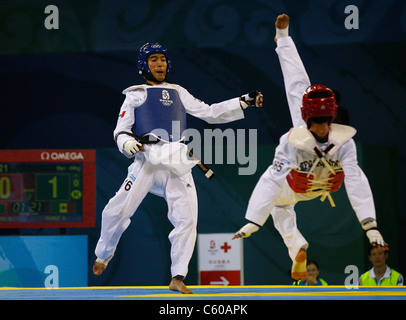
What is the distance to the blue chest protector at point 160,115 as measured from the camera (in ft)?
16.1

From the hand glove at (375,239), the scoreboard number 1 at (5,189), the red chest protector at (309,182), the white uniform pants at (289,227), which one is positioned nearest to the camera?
the hand glove at (375,239)

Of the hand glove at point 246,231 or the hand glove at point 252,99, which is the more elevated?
the hand glove at point 252,99

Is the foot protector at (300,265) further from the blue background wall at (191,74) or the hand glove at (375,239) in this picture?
the blue background wall at (191,74)

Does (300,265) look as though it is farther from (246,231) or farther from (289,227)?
(246,231)

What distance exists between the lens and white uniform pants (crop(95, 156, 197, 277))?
4.93m

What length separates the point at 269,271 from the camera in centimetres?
716

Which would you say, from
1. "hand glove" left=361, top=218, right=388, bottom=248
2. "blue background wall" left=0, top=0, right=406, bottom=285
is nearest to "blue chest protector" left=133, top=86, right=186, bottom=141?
"hand glove" left=361, top=218, right=388, bottom=248

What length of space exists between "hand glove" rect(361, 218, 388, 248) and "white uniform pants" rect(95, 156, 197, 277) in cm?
134

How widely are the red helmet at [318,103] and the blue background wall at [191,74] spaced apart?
9.05ft

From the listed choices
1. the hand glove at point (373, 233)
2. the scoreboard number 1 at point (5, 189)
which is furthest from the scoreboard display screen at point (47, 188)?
the hand glove at point (373, 233)

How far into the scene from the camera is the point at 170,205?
4984 mm

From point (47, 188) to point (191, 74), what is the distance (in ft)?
6.80
